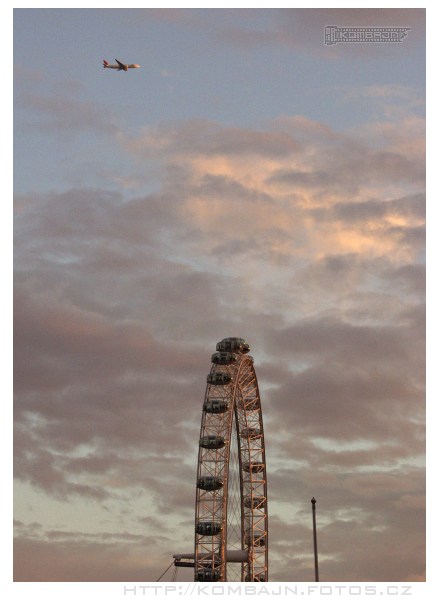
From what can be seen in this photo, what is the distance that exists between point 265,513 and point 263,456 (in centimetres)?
555

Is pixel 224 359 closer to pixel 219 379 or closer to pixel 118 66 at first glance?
pixel 219 379

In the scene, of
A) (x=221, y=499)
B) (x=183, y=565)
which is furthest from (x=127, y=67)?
(x=183, y=565)

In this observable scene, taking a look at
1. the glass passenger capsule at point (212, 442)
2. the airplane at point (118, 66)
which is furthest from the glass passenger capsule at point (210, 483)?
the airplane at point (118, 66)

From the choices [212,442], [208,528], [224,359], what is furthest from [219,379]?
[208,528]

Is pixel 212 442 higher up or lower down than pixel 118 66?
lower down

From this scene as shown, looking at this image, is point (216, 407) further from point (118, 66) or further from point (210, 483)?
point (118, 66)

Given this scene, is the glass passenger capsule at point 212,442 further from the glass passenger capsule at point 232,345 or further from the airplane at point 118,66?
the airplane at point 118,66

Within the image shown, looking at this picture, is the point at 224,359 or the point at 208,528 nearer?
the point at 208,528

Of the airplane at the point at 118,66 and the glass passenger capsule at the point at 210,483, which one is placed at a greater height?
the airplane at the point at 118,66

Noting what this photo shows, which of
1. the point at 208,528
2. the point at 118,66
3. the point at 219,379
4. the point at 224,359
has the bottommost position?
the point at 208,528

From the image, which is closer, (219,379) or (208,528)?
(208,528)
